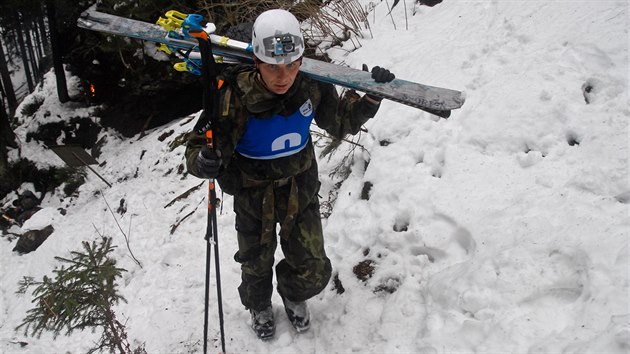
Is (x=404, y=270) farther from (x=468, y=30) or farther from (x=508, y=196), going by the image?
(x=468, y=30)

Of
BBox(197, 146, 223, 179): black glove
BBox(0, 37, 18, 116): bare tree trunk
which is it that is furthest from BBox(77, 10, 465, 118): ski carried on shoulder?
BBox(0, 37, 18, 116): bare tree trunk

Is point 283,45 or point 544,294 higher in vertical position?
point 283,45

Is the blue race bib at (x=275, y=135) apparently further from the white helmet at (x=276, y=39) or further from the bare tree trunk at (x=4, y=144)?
the bare tree trunk at (x=4, y=144)

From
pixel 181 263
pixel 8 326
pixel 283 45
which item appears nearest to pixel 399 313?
pixel 283 45

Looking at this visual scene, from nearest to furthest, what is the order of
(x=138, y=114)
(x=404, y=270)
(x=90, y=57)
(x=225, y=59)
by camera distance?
(x=225, y=59), (x=404, y=270), (x=138, y=114), (x=90, y=57)

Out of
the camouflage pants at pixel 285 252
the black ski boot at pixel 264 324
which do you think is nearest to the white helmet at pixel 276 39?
the camouflage pants at pixel 285 252

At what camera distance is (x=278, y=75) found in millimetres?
2438

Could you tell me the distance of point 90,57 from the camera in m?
13.2

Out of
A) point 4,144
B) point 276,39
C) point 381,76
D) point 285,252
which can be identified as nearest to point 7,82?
point 4,144

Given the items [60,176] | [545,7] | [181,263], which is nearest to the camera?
[545,7]

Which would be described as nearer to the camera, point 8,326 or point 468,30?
point 468,30

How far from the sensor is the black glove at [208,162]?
7.81 feet

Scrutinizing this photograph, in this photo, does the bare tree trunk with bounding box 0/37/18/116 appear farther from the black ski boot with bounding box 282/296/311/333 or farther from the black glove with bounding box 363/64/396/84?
the black glove with bounding box 363/64/396/84

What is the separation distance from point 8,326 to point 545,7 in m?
7.30
